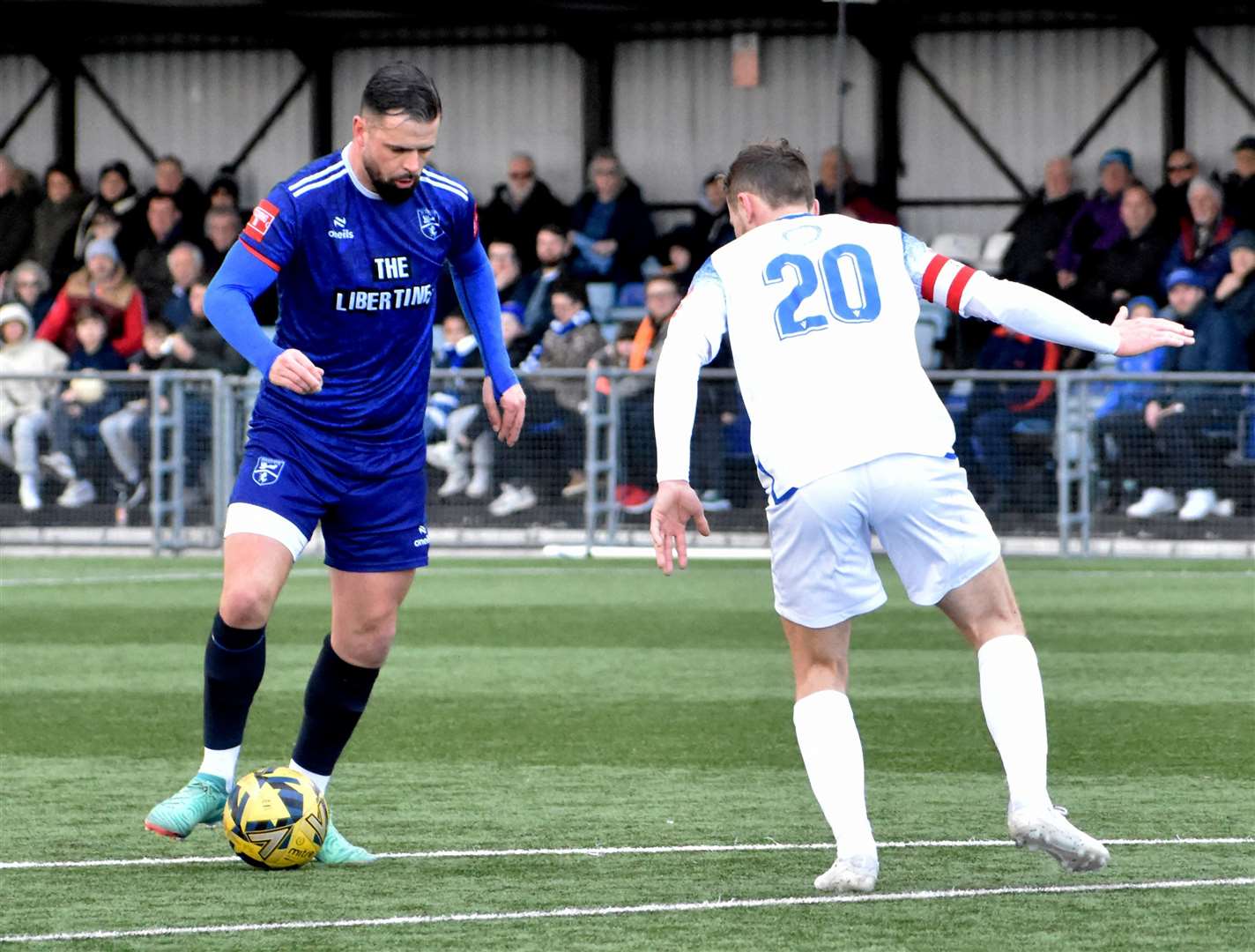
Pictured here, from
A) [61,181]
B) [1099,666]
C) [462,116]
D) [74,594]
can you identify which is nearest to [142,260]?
[61,181]

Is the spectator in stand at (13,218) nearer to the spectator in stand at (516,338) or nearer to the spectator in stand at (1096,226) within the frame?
the spectator in stand at (516,338)

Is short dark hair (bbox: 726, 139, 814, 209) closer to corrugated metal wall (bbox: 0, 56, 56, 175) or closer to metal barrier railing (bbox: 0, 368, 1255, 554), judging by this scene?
metal barrier railing (bbox: 0, 368, 1255, 554)

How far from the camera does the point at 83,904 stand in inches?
221

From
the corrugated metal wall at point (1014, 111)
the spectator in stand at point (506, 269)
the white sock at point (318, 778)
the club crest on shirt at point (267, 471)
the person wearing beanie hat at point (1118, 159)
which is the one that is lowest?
the white sock at point (318, 778)

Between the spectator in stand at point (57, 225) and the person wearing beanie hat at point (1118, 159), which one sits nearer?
the person wearing beanie hat at point (1118, 159)

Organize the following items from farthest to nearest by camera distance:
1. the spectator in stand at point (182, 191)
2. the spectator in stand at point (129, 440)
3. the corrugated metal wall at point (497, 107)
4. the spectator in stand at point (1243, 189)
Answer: the corrugated metal wall at point (497, 107), the spectator in stand at point (182, 191), the spectator in stand at point (1243, 189), the spectator in stand at point (129, 440)

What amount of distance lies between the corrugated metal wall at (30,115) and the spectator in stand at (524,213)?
6.40 metres

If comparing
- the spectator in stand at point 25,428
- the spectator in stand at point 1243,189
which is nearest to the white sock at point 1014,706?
the spectator in stand at point 25,428

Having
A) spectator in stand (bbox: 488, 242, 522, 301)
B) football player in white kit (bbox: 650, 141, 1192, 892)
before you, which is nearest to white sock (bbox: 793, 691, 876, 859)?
football player in white kit (bbox: 650, 141, 1192, 892)

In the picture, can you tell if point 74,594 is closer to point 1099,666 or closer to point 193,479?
point 193,479

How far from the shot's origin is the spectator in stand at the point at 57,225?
22.6 meters

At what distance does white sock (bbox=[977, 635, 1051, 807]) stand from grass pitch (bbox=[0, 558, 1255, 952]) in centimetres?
32

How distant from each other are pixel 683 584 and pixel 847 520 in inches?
376

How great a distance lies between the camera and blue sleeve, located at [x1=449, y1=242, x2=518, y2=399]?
6.69 m
